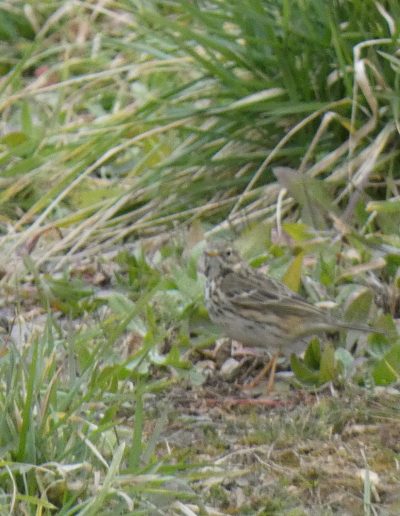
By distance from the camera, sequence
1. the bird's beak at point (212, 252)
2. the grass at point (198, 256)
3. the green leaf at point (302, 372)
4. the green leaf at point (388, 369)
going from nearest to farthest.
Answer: the grass at point (198, 256) → the green leaf at point (388, 369) → the green leaf at point (302, 372) → the bird's beak at point (212, 252)

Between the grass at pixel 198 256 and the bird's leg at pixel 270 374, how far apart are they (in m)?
0.08

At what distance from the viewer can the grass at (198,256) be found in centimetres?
410

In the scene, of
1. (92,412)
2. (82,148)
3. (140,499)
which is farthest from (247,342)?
(82,148)

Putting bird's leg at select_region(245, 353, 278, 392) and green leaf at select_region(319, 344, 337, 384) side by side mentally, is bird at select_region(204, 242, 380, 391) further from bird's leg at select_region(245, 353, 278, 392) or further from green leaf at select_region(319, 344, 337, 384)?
green leaf at select_region(319, 344, 337, 384)

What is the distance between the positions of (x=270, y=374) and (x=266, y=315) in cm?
28

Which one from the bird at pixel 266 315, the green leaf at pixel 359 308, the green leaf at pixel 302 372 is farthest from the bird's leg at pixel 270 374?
the green leaf at pixel 359 308

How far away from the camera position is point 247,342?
540cm

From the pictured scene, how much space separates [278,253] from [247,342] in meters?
0.95

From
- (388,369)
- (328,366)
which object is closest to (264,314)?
(328,366)

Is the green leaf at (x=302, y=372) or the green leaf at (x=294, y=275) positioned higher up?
the green leaf at (x=294, y=275)

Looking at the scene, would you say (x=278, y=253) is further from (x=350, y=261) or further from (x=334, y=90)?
(x=334, y=90)

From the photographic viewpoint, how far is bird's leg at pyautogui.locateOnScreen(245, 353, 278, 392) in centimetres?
518

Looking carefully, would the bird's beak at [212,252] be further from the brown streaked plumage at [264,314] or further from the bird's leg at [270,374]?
the bird's leg at [270,374]

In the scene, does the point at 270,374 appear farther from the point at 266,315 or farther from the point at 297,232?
the point at 297,232
